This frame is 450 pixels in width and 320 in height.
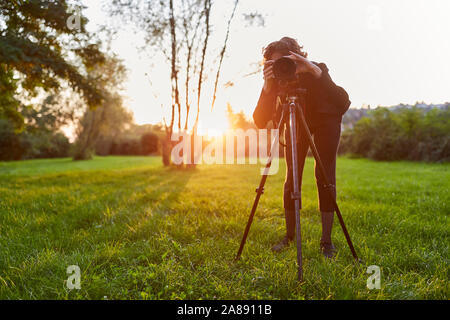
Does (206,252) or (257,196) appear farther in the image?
(206,252)

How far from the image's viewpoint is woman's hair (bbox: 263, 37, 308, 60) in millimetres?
2568

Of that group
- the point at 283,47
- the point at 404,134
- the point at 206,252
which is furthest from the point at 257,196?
the point at 404,134

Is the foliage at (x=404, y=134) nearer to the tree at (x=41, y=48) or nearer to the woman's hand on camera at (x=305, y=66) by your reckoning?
the woman's hand on camera at (x=305, y=66)

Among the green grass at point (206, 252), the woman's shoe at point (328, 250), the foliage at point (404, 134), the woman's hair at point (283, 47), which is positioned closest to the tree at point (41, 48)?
the green grass at point (206, 252)

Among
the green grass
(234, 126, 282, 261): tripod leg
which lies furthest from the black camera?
the green grass

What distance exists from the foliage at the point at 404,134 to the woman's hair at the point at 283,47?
558 inches

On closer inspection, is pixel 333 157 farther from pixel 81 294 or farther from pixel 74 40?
pixel 74 40

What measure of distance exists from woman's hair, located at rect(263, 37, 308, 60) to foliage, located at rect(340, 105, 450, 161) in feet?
46.5

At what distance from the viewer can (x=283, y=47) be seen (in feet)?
8.41

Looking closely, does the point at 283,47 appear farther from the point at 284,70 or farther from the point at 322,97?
the point at 322,97

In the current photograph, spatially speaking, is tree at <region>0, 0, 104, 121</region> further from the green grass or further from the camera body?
the camera body

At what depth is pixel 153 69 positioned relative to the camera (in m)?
12.5

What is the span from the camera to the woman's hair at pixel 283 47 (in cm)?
257

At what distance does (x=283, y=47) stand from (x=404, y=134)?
1632 cm
